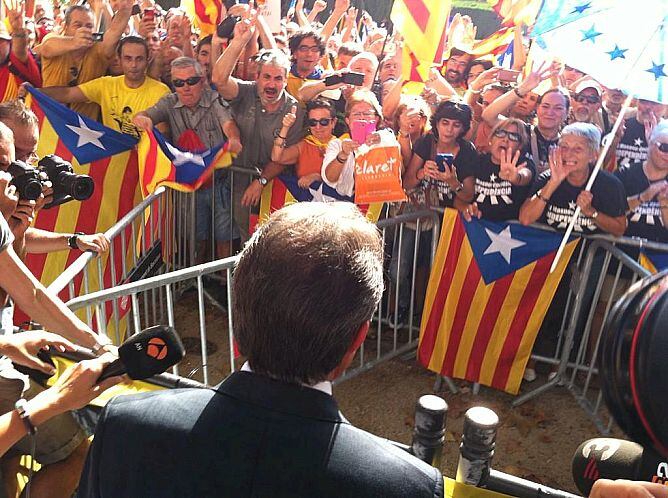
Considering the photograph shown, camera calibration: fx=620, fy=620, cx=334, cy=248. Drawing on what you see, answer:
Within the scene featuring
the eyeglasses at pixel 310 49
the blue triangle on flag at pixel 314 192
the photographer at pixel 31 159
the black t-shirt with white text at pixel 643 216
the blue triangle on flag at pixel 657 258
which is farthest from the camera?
the eyeglasses at pixel 310 49

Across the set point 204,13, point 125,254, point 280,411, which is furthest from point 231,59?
point 280,411

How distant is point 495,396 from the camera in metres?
4.58

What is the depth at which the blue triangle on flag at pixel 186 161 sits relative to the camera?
4.94 metres

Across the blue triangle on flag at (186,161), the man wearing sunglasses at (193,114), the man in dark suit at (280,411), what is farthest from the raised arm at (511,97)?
the man in dark suit at (280,411)

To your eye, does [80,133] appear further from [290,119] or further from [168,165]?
[290,119]

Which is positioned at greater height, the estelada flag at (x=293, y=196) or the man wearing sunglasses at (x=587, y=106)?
the man wearing sunglasses at (x=587, y=106)

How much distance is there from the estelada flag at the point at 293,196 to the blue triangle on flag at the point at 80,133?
1260 mm

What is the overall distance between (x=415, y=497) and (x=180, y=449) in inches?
17.9

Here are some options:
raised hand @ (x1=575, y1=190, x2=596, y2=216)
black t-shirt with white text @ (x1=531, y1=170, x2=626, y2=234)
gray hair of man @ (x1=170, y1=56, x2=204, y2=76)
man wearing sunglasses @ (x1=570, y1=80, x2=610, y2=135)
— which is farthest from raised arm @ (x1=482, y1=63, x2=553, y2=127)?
gray hair of man @ (x1=170, y1=56, x2=204, y2=76)

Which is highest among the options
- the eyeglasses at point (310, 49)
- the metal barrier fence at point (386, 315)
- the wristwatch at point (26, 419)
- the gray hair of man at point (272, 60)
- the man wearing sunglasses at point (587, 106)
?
the eyeglasses at point (310, 49)

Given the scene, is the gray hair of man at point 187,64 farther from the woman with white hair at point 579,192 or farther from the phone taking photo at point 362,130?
the woman with white hair at point 579,192

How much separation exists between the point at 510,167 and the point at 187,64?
281cm

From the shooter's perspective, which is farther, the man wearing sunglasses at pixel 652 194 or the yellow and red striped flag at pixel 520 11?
the yellow and red striped flag at pixel 520 11

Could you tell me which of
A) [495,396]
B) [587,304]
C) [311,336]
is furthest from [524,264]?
[311,336]
